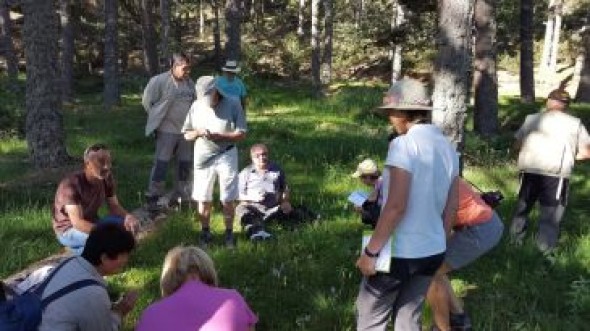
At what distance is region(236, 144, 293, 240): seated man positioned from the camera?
848 cm

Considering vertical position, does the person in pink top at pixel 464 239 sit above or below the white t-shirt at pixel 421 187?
below

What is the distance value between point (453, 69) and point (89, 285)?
5502 mm

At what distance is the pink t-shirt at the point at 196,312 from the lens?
12.0 ft

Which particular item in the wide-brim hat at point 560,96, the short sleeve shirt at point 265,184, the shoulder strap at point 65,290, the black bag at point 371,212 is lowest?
the short sleeve shirt at point 265,184

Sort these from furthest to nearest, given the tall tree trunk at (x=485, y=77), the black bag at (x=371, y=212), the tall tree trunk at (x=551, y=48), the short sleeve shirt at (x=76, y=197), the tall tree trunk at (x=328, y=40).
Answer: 1. the tall tree trunk at (x=551, y=48)
2. the tall tree trunk at (x=328, y=40)
3. the tall tree trunk at (x=485, y=77)
4. the short sleeve shirt at (x=76, y=197)
5. the black bag at (x=371, y=212)

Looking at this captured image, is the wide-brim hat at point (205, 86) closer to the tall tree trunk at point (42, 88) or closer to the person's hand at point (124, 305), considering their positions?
the person's hand at point (124, 305)

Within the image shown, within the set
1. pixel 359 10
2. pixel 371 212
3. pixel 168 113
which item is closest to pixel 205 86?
pixel 168 113

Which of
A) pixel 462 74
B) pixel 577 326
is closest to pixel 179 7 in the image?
pixel 462 74

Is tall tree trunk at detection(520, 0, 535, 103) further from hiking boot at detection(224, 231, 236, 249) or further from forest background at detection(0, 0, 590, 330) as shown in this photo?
hiking boot at detection(224, 231, 236, 249)

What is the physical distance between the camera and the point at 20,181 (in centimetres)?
1001

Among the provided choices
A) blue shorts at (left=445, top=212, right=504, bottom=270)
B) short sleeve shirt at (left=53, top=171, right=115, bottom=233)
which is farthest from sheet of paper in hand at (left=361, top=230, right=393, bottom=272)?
short sleeve shirt at (left=53, top=171, right=115, bottom=233)

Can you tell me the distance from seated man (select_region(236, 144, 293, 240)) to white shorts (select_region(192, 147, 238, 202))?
0.92 m

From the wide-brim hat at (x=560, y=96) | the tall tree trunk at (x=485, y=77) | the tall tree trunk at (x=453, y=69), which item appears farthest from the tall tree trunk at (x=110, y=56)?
the wide-brim hat at (x=560, y=96)

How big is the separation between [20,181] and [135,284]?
4.58 meters
